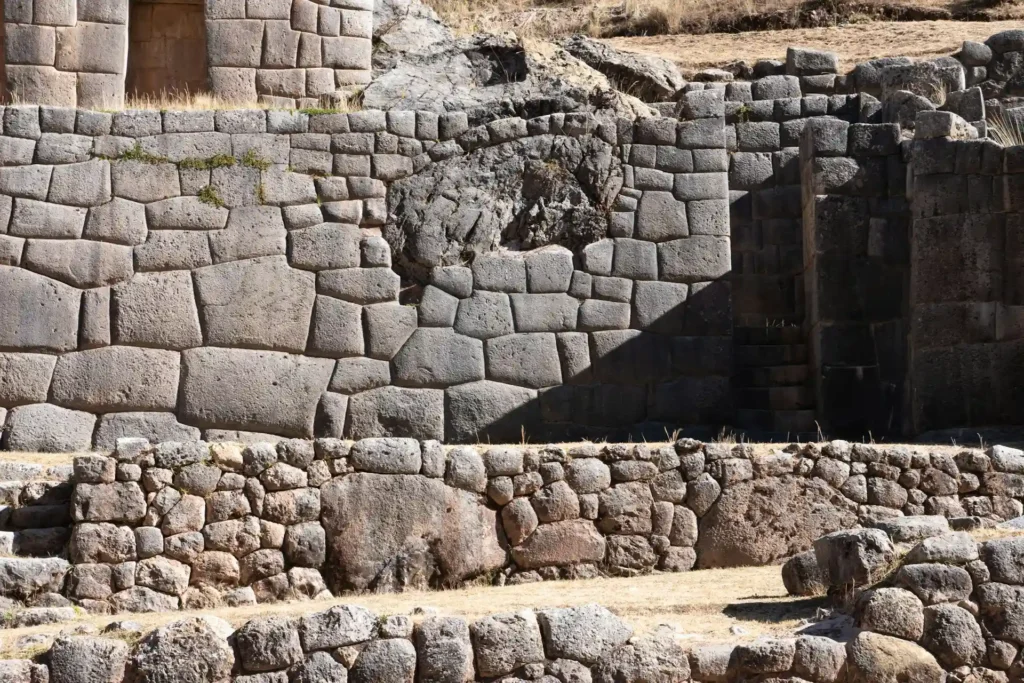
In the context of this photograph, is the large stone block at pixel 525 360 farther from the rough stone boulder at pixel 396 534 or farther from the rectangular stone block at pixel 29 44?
the rectangular stone block at pixel 29 44

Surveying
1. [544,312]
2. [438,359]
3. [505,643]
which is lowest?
[505,643]

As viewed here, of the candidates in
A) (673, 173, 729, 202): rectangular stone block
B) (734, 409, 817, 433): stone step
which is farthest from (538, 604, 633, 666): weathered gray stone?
(673, 173, 729, 202): rectangular stone block

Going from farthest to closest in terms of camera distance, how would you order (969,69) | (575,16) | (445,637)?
(575,16), (969,69), (445,637)

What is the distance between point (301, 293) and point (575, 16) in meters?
9.22

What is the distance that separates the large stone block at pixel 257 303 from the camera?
1174 centimetres

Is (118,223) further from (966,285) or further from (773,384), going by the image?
(966,285)

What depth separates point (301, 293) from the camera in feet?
39.0

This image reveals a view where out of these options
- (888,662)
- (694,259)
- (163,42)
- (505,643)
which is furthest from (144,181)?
(888,662)

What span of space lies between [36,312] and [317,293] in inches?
82.3

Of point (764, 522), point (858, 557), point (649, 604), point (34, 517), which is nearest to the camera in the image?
point (858, 557)

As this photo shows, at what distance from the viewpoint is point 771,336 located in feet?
42.2

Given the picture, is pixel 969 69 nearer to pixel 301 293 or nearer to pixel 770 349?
pixel 770 349

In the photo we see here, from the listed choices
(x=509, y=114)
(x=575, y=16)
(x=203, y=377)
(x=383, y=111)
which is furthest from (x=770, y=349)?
(x=575, y=16)

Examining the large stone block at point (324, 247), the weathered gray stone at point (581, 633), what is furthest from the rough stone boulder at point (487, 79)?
the weathered gray stone at point (581, 633)
